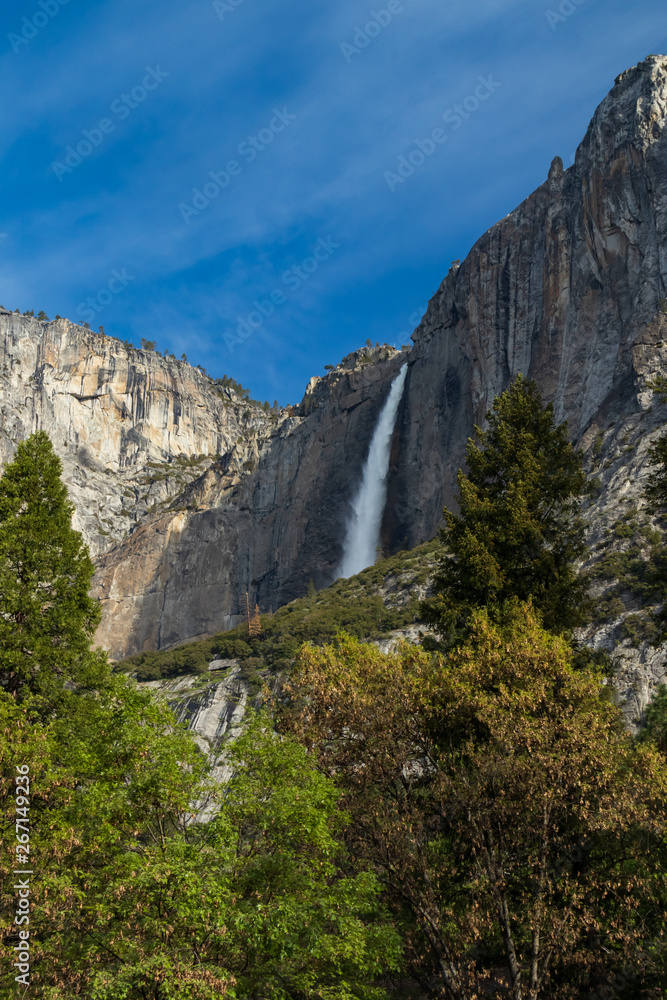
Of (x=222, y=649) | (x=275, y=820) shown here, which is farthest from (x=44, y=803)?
(x=222, y=649)

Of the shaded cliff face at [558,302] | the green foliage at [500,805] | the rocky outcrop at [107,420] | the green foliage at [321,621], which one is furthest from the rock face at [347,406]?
the green foliage at [500,805]

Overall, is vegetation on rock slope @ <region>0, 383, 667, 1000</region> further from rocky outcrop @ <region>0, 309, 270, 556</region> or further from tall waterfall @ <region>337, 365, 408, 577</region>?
rocky outcrop @ <region>0, 309, 270, 556</region>

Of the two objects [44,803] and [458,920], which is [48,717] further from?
[458,920]

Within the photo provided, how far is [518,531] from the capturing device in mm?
19406

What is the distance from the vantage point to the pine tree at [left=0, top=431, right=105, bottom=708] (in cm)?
1811

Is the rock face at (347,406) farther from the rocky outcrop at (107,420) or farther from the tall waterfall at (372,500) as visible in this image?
the tall waterfall at (372,500)

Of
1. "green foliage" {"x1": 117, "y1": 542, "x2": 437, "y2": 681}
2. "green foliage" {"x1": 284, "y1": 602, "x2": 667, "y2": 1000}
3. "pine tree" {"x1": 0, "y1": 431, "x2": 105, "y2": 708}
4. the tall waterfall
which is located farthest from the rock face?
"green foliage" {"x1": 284, "y1": 602, "x2": 667, "y2": 1000}

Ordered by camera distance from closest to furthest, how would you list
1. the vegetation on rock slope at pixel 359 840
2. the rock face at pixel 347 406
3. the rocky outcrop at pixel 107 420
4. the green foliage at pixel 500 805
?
the vegetation on rock slope at pixel 359 840
the green foliage at pixel 500 805
the rock face at pixel 347 406
the rocky outcrop at pixel 107 420

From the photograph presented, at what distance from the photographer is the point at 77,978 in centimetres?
1090

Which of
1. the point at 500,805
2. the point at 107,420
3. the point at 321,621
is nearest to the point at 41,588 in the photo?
the point at 500,805

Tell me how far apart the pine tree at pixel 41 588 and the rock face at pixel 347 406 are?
4214 cm

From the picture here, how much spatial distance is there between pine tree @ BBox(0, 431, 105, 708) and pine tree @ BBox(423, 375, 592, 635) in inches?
376

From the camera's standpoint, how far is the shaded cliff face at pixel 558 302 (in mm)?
65938

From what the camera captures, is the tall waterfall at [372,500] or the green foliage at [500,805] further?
the tall waterfall at [372,500]
